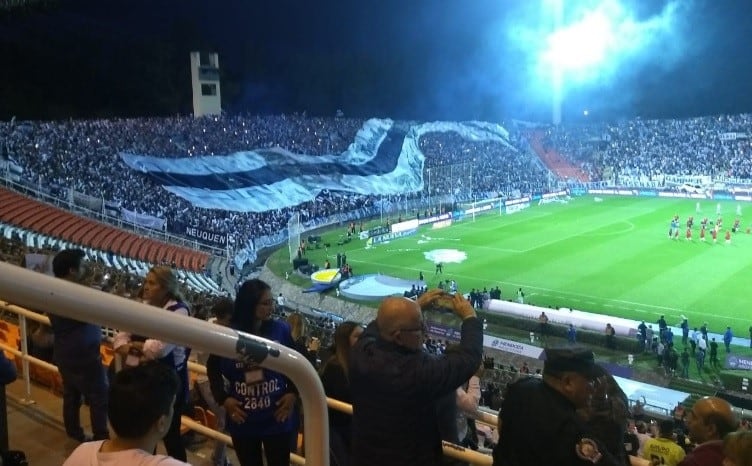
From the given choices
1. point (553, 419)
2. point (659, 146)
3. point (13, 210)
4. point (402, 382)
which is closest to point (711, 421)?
point (553, 419)

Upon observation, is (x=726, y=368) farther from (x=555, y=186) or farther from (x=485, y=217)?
(x=555, y=186)

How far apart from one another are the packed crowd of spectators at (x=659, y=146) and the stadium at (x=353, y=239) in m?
0.35

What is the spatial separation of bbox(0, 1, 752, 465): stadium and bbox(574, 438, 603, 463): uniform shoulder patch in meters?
0.75

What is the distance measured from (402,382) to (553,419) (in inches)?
27.6

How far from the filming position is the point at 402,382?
3021mm

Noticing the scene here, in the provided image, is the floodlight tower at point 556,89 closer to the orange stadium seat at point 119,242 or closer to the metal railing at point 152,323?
the orange stadium seat at point 119,242

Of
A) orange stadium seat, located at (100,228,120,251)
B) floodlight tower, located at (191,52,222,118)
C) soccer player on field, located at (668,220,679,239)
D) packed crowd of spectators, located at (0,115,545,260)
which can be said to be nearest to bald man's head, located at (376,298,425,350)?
orange stadium seat, located at (100,228,120,251)

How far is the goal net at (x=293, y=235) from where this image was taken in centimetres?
3259

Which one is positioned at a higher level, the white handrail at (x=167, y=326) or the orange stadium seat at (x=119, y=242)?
the white handrail at (x=167, y=326)

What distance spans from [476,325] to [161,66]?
5646cm

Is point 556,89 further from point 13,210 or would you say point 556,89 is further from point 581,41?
point 13,210

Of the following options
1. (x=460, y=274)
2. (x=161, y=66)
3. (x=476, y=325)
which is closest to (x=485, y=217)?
(x=460, y=274)

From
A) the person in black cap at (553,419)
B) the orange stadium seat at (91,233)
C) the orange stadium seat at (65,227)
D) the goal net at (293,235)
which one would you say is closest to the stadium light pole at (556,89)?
the goal net at (293,235)

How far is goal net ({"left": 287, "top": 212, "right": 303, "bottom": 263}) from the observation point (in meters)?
32.6
